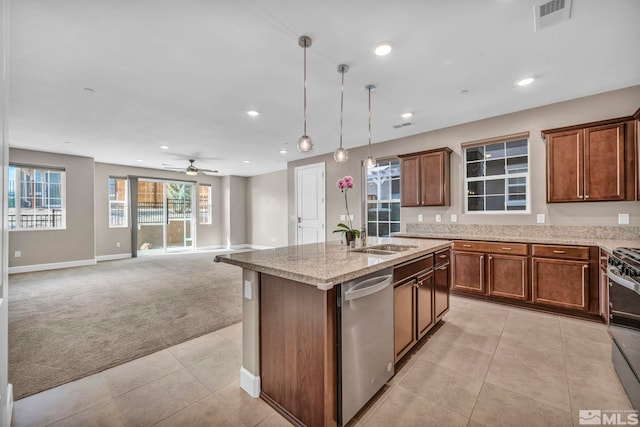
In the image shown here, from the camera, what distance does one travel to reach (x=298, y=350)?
1.58 metres

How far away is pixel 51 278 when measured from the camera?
5195 mm

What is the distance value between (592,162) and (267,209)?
7928 millimetres

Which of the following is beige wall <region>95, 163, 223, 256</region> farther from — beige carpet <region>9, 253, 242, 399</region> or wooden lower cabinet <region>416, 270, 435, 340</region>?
wooden lower cabinet <region>416, 270, 435, 340</region>

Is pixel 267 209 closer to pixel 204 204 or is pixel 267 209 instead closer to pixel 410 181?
pixel 204 204

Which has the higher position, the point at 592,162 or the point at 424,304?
the point at 592,162

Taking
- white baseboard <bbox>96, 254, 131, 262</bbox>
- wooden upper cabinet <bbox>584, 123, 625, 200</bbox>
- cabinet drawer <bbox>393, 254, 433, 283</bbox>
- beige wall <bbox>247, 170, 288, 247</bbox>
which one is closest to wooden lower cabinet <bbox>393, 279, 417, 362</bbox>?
cabinet drawer <bbox>393, 254, 433, 283</bbox>

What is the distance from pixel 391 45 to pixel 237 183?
8295mm

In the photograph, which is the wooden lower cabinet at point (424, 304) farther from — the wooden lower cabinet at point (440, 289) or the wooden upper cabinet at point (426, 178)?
the wooden upper cabinet at point (426, 178)

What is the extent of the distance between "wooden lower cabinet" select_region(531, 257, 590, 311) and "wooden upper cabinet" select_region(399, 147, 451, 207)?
1.52m

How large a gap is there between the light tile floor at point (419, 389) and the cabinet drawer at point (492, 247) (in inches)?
39.7

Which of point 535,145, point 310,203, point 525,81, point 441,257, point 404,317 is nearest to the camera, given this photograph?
point 404,317

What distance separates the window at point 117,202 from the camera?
24.4 feet

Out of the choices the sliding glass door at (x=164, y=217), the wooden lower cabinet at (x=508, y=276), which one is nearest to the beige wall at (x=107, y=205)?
the sliding glass door at (x=164, y=217)

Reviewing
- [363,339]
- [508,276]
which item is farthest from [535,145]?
[363,339]
